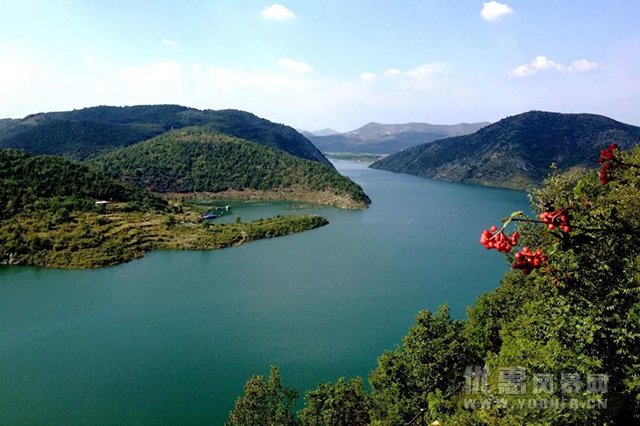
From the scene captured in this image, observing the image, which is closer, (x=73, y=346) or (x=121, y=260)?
(x=73, y=346)

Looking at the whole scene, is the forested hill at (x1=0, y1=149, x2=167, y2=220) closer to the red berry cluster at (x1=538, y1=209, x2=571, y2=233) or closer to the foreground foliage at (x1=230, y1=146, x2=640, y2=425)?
the foreground foliage at (x1=230, y1=146, x2=640, y2=425)

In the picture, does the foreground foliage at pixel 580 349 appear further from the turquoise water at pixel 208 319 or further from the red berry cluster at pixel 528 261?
the turquoise water at pixel 208 319

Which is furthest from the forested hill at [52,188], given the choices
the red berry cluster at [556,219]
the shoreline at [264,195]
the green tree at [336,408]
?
the red berry cluster at [556,219]

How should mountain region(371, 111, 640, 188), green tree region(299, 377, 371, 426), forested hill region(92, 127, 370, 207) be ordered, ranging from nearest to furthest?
green tree region(299, 377, 371, 426) < forested hill region(92, 127, 370, 207) < mountain region(371, 111, 640, 188)

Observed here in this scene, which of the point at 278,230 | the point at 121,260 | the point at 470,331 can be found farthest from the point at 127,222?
the point at 470,331

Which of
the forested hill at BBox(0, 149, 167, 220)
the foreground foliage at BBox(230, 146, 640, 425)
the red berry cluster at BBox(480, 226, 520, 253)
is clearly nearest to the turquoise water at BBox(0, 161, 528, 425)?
the forested hill at BBox(0, 149, 167, 220)

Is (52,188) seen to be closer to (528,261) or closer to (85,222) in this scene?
(85,222)

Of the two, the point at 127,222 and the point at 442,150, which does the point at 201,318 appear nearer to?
the point at 127,222
